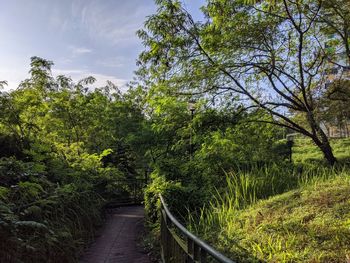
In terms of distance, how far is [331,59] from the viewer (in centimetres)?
932

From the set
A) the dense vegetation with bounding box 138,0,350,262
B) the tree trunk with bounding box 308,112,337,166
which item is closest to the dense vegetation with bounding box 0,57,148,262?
the dense vegetation with bounding box 138,0,350,262

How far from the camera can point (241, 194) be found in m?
5.89

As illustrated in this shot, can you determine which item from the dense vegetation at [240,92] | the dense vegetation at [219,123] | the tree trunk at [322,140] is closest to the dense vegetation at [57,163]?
the dense vegetation at [219,123]

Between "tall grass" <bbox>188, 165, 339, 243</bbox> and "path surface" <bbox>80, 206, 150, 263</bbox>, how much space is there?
129 centimetres

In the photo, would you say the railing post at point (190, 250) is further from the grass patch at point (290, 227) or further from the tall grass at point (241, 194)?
the tall grass at point (241, 194)

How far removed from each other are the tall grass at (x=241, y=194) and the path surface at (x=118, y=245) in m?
1.29

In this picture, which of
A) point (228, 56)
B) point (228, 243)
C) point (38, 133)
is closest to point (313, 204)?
point (228, 243)

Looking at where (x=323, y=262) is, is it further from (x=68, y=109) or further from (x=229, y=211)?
(x=68, y=109)

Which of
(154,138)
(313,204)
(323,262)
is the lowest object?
(323,262)

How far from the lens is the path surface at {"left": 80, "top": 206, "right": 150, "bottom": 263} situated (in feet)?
20.0

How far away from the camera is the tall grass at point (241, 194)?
4941 mm

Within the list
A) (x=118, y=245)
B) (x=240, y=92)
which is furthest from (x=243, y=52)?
(x=118, y=245)

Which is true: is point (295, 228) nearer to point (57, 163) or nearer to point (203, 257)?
point (203, 257)

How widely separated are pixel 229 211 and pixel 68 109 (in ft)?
43.8
